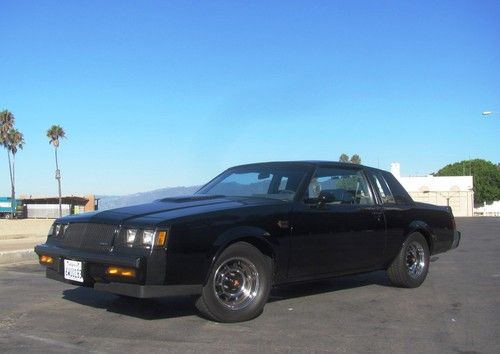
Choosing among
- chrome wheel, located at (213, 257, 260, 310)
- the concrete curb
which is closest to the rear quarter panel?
chrome wheel, located at (213, 257, 260, 310)

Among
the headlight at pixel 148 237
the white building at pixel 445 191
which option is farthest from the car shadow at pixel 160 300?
the white building at pixel 445 191

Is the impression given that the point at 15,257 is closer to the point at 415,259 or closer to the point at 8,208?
the point at 415,259

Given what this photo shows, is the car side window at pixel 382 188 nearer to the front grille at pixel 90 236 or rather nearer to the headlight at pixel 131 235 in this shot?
the headlight at pixel 131 235

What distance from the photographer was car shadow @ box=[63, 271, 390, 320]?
6.17 metres

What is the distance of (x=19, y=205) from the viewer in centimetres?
6869

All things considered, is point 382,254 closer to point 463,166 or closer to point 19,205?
point 19,205

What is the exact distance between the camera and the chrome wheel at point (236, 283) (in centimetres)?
564

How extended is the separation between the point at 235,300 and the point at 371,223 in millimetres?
2244

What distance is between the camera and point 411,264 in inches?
314

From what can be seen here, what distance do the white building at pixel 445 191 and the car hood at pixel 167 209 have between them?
2871 inches

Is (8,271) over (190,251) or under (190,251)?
under

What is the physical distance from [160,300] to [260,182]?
1842 mm

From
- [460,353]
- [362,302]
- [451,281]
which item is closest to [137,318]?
[362,302]

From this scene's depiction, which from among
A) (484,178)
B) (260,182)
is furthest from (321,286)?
(484,178)
